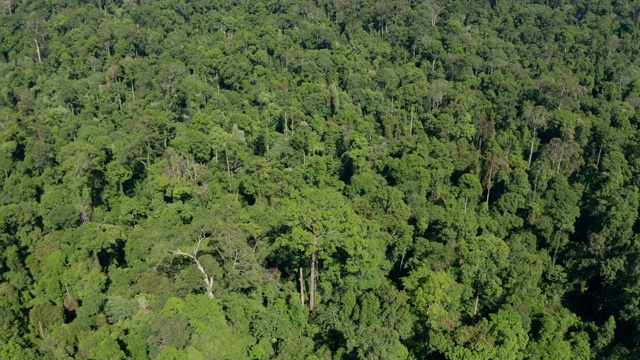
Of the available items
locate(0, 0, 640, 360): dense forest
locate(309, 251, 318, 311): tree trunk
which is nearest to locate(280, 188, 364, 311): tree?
locate(0, 0, 640, 360): dense forest

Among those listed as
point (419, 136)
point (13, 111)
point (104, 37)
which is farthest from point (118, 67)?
point (419, 136)

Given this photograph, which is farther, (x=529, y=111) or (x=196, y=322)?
(x=529, y=111)

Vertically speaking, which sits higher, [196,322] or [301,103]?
[196,322]

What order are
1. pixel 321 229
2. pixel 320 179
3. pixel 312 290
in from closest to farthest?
pixel 321 229 → pixel 312 290 → pixel 320 179

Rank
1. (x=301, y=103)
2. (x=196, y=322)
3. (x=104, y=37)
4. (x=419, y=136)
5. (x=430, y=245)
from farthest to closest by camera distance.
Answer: (x=104, y=37), (x=301, y=103), (x=419, y=136), (x=430, y=245), (x=196, y=322)

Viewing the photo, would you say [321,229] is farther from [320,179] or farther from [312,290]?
[320,179]

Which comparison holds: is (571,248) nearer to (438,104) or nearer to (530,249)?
(530,249)

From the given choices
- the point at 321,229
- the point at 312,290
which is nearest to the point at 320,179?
the point at 312,290

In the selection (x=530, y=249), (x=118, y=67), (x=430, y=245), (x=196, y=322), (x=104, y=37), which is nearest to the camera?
(x=196, y=322)

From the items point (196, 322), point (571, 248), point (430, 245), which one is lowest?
point (571, 248)
